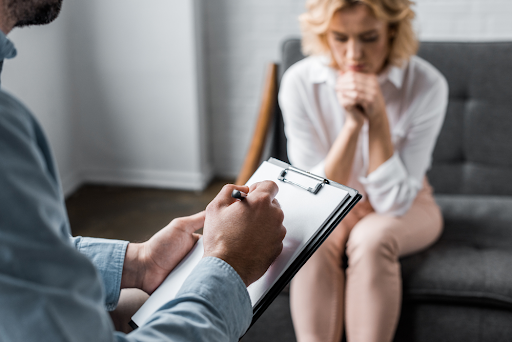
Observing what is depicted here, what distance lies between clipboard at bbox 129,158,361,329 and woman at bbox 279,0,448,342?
411 millimetres

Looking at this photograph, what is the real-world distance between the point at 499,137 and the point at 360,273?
796 millimetres

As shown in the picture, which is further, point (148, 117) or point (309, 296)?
point (148, 117)

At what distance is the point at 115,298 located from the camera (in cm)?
79

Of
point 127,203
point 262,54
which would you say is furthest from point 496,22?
point 127,203

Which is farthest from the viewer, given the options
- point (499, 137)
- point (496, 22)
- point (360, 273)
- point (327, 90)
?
point (496, 22)

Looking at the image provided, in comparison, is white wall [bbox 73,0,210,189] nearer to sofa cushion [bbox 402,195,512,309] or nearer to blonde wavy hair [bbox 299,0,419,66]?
blonde wavy hair [bbox 299,0,419,66]

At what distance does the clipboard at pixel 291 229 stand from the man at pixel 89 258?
0.09 ft

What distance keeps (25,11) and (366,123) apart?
1039 millimetres

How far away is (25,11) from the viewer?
22.4 inches

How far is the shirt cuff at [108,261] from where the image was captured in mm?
789

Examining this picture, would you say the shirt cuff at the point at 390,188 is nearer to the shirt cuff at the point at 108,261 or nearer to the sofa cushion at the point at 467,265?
the sofa cushion at the point at 467,265

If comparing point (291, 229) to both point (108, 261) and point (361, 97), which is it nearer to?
point (108, 261)

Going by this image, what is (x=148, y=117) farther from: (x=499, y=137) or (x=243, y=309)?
(x=243, y=309)

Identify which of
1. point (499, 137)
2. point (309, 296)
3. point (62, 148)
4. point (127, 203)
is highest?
point (499, 137)
